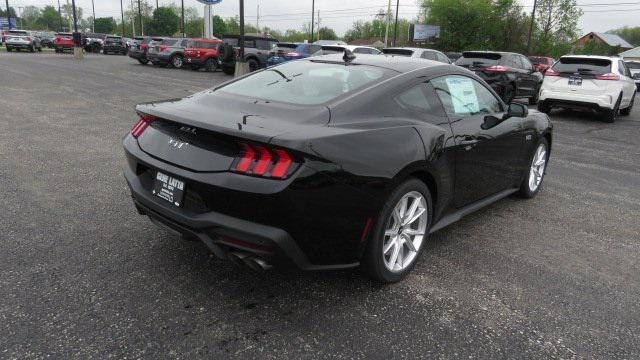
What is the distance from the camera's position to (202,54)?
23.5 meters

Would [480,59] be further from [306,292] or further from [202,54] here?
[202,54]

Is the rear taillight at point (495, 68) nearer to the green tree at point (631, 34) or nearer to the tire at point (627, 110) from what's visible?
the tire at point (627, 110)

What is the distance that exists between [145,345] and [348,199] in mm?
1265

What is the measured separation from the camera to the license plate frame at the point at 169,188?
281 centimetres

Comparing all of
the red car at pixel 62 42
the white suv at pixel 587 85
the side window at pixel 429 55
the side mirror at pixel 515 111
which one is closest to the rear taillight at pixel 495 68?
the white suv at pixel 587 85

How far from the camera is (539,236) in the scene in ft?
13.7

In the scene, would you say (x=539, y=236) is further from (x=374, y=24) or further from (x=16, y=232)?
(x=374, y=24)

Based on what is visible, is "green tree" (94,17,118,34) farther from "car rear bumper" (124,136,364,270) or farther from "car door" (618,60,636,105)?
"car rear bumper" (124,136,364,270)

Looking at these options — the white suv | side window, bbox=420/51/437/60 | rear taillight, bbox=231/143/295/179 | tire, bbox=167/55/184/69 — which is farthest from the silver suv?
rear taillight, bbox=231/143/295/179

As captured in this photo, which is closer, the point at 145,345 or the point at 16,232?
the point at 145,345

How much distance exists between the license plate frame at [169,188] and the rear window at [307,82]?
859 millimetres

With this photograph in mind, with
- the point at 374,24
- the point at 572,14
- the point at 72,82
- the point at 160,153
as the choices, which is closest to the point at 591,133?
the point at 160,153

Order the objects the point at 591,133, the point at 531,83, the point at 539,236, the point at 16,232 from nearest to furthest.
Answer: the point at 16,232, the point at 539,236, the point at 591,133, the point at 531,83

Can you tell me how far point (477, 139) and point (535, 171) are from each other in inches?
69.2
